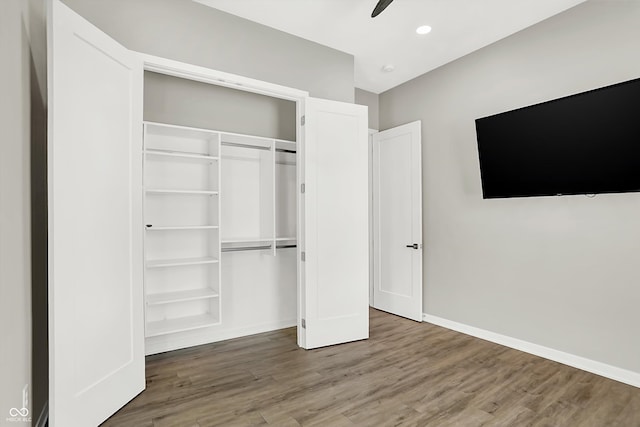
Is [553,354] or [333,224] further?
[333,224]

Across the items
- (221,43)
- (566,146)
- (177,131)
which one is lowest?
(566,146)

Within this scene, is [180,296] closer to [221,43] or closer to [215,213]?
[215,213]

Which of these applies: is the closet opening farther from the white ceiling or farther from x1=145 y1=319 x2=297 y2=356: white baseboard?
the white ceiling

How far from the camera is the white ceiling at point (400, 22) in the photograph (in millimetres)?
2838

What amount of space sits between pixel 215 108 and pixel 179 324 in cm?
206

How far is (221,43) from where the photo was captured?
116 inches

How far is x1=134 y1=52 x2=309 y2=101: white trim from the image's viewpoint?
262 cm

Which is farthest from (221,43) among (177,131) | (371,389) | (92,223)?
(371,389)

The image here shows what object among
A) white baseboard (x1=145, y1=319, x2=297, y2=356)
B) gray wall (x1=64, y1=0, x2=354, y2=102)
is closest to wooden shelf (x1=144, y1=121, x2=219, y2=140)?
gray wall (x1=64, y1=0, x2=354, y2=102)

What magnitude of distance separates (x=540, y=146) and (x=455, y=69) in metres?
1.48

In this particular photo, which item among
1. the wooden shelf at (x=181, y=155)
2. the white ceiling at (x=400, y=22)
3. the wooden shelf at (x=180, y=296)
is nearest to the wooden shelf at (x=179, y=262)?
the wooden shelf at (x=180, y=296)

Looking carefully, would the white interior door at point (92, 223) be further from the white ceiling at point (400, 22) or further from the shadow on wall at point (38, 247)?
the white ceiling at point (400, 22)

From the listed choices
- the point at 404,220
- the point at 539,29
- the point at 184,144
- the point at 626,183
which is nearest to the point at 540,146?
the point at 626,183

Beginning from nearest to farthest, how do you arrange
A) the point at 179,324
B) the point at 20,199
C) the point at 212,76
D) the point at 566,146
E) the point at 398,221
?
1. the point at 20,199
2. the point at 566,146
3. the point at 212,76
4. the point at 179,324
5. the point at 398,221
